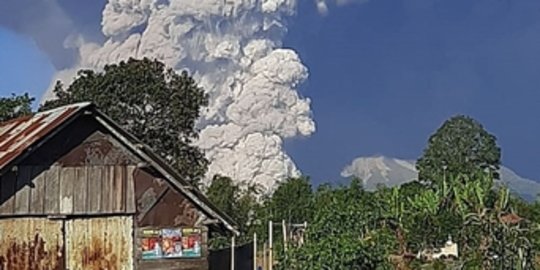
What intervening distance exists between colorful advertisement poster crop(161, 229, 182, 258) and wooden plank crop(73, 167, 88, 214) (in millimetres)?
1603

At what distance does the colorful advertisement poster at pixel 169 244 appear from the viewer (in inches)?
695

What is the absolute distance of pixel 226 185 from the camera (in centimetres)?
4931

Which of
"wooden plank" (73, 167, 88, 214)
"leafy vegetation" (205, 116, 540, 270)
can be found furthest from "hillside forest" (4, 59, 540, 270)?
"wooden plank" (73, 167, 88, 214)

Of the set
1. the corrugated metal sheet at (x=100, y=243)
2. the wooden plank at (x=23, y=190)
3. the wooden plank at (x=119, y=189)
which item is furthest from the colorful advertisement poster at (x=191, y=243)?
the wooden plank at (x=23, y=190)

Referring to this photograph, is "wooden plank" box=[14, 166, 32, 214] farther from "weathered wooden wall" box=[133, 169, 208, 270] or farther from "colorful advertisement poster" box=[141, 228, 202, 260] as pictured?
"colorful advertisement poster" box=[141, 228, 202, 260]

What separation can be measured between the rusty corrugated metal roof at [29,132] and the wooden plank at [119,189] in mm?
1435

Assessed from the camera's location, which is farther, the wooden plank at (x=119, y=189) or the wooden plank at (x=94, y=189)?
the wooden plank at (x=119, y=189)

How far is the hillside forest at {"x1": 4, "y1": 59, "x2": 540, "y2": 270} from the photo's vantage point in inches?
782

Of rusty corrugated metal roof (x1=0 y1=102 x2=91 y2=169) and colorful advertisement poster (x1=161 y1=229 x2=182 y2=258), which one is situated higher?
rusty corrugated metal roof (x1=0 y1=102 x2=91 y2=169)

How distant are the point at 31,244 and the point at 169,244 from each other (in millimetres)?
2576

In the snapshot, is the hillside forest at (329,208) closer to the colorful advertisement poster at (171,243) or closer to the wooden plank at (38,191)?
the colorful advertisement poster at (171,243)

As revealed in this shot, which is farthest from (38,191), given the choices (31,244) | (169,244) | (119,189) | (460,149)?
(460,149)

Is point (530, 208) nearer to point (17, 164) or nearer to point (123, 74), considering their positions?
point (123, 74)

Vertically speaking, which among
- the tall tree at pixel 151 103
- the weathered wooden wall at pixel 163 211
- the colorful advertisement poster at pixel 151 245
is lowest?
the colorful advertisement poster at pixel 151 245
